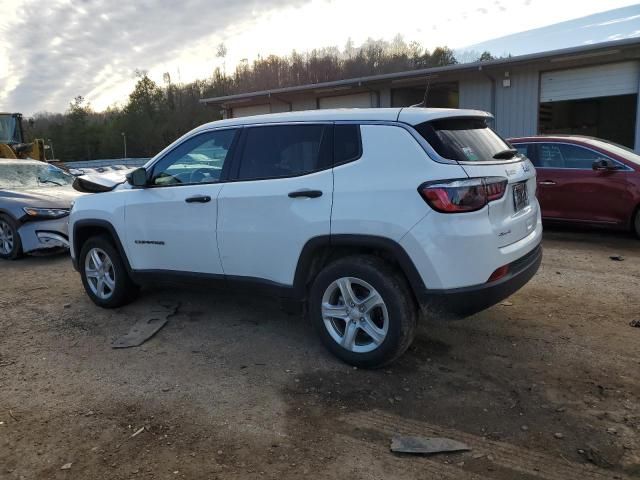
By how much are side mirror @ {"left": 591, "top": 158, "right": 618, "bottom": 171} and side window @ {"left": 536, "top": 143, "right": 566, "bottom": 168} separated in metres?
0.56

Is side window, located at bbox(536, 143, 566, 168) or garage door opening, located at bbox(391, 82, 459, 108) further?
garage door opening, located at bbox(391, 82, 459, 108)

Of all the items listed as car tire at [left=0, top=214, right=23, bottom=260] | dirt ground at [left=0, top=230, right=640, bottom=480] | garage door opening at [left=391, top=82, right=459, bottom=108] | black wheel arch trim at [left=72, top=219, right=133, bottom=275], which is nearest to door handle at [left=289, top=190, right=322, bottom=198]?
dirt ground at [left=0, top=230, right=640, bottom=480]

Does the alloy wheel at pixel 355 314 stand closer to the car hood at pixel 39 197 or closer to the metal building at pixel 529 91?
the car hood at pixel 39 197

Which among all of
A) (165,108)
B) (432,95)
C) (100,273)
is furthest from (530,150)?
(165,108)

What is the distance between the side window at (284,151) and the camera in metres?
3.96

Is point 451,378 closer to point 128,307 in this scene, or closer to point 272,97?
point 128,307

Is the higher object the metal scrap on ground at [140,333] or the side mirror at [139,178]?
the side mirror at [139,178]

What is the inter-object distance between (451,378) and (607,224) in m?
5.65

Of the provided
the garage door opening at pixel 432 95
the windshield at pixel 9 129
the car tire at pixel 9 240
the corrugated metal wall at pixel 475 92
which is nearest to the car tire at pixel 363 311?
the car tire at pixel 9 240

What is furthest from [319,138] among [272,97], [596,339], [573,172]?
Answer: [272,97]

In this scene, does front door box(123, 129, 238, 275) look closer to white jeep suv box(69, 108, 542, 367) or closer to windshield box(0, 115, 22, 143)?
white jeep suv box(69, 108, 542, 367)

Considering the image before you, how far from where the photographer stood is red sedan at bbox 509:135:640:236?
25.6 feet

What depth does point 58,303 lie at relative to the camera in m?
5.85

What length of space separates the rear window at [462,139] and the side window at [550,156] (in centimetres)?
498
